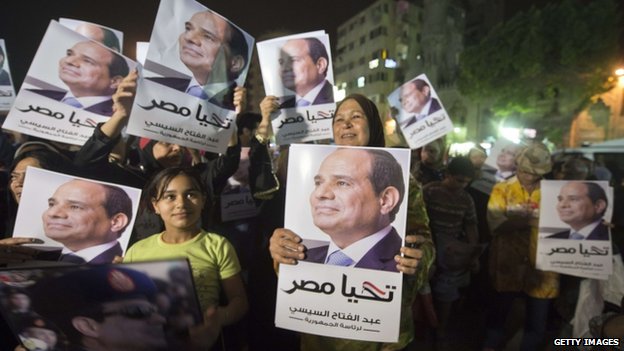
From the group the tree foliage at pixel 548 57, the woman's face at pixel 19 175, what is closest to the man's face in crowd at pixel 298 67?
the woman's face at pixel 19 175

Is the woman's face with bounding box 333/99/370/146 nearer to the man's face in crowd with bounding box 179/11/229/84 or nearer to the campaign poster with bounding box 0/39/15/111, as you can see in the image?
the man's face in crowd with bounding box 179/11/229/84

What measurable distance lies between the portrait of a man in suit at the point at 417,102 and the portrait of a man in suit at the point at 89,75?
3.71 metres

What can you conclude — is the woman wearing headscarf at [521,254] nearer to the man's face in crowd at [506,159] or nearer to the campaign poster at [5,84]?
the man's face in crowd at [506,159]

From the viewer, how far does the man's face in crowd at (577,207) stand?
2852mm

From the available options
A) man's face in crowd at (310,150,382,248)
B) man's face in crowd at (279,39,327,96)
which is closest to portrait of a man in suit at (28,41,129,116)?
man's face in crowd at (279,39,327,96)

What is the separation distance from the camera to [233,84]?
2.64 meters

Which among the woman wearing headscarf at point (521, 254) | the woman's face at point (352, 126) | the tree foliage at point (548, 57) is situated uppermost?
the tree foliage at point (548, 57)

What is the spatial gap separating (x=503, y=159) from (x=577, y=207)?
2.97 metres

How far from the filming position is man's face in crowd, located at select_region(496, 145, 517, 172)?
555 centimetres

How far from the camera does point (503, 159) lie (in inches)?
222

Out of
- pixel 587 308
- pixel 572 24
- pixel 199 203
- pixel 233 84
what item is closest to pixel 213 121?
pixel 233 84

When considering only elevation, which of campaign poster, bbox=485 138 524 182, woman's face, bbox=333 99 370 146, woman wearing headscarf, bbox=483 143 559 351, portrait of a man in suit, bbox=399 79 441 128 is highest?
portrait of a man in suit, bbox=399 79 441 128

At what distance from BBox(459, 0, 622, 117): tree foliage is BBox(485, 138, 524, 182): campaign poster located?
23.6 metres

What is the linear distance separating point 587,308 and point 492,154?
3068 mm
